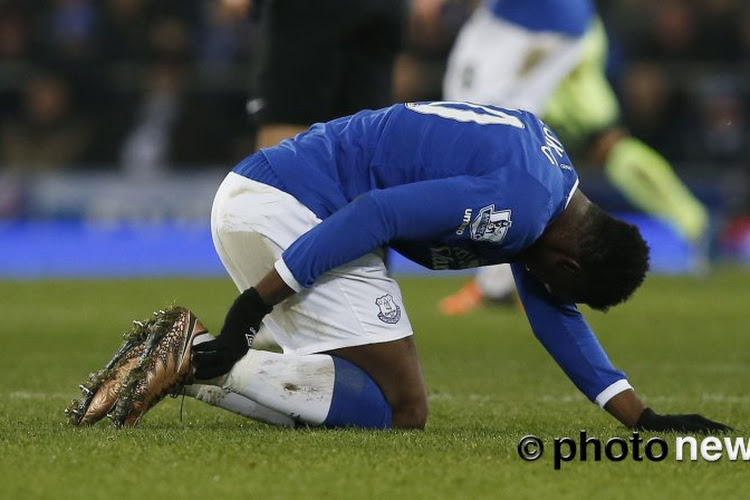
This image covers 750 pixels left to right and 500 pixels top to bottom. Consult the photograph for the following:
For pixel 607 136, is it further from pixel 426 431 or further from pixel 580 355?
pixel 426 431

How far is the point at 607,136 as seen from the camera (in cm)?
1069

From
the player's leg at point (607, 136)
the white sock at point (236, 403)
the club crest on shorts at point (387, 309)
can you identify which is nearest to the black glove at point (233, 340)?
the white sock at point (236, 403)

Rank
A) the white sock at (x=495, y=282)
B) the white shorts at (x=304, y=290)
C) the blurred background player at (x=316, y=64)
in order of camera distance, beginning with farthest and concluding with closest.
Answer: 1. the white sock at (x=495, y=282)
2. the blurred background player at (x=316, y=64)
3. the white shorts at (x=304, y=290)

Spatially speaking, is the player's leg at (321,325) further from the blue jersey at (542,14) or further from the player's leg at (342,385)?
the blue jersey at (542,14)

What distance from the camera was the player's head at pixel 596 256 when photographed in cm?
448

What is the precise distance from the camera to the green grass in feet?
11.7

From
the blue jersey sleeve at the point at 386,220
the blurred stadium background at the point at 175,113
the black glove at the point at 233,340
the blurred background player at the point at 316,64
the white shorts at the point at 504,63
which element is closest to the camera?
the blue jersey sleeve at the point at 386,220

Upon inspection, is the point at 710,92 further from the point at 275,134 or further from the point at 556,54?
the point at 275,134

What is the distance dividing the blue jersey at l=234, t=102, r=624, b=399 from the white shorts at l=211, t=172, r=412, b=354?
0.06 meters

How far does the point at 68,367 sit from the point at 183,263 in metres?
7.45

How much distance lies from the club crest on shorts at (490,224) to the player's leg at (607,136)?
553cm

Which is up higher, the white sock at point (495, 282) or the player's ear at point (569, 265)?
the player's ear at point (569, 265)

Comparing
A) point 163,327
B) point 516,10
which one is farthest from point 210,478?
point 516,10

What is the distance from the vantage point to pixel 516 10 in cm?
921
